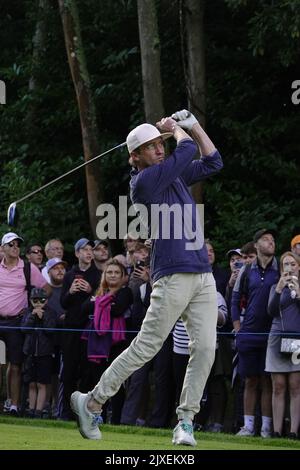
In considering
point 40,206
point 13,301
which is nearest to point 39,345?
point 13,301

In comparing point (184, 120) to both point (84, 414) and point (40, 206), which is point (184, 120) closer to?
point (84, 414)

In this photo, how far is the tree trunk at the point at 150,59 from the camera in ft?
→ 61.1

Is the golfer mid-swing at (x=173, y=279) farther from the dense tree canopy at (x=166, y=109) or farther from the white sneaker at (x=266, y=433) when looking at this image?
the dense tree canopy at (x=166, y=109)

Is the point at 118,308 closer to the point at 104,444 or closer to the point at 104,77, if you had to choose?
the point at 104,444

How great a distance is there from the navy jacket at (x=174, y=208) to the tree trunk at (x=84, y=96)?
999 centimetres

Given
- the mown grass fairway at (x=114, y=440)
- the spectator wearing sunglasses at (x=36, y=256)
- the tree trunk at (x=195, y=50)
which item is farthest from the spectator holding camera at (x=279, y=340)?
the tree trunk at (x=195, y=50)

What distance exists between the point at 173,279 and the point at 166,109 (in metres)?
11.2

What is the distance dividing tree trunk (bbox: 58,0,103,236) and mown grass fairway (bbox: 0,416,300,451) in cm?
638

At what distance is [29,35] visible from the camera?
77.9 feet

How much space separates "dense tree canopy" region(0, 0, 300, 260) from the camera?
19453 mm

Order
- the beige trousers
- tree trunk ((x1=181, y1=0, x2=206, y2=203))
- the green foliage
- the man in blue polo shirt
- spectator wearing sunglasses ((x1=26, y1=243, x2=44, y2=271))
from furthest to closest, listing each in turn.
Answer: the green foliage < tree trunk ((x1=181, y1=0, x2=206, y2=203)) < spectator wearing sunglasses ((x1=26, y1=243, x2=44, y2=271)) < the man in blue polo shirt < the beige trousers

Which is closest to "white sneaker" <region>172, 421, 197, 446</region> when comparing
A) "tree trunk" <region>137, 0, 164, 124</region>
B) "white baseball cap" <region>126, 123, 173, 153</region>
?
"white baseball cap" <region>126, 123, 173, 153</region>

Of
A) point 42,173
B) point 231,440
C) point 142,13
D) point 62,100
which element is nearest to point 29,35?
point 62,100

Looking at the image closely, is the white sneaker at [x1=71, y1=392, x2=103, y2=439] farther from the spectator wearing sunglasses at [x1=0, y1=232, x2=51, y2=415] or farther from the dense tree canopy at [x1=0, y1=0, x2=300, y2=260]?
the dense tree canopy at [x1=0, y1=0, x2=300, y2=260]
